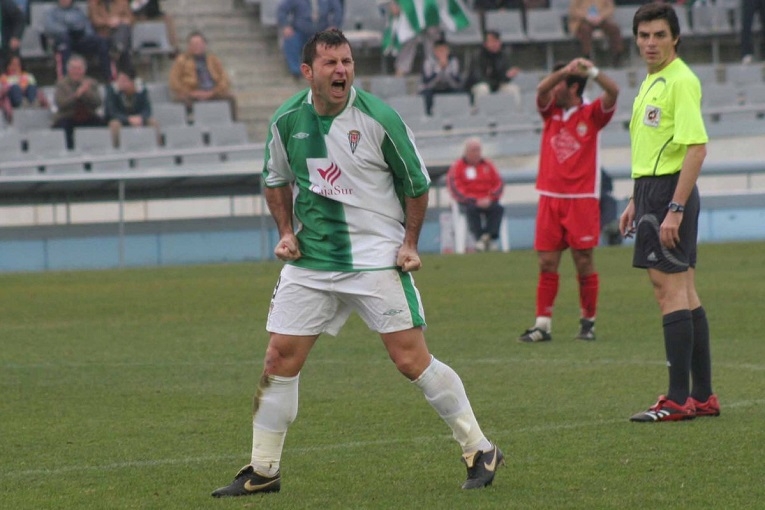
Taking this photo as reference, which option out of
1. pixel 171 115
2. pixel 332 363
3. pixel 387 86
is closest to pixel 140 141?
pixel 171 115

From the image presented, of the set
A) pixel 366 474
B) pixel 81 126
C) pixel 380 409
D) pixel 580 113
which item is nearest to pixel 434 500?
pixel 366 474

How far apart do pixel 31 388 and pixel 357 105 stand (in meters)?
4.29

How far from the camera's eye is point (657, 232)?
7625 mm

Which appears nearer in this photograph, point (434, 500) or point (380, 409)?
point (434, 500)

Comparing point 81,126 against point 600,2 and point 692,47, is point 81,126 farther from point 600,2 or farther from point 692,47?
point 692,47

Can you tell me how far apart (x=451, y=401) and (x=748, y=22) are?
23.4 metres

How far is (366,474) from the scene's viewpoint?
646cm

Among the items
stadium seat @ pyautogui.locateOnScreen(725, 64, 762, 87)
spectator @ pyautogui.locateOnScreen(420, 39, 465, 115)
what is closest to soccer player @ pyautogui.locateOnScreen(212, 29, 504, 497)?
spectator @ pyautogui.locateOnScreen(420, 39, 465, 115)

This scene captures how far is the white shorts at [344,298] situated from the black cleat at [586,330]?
570 cm

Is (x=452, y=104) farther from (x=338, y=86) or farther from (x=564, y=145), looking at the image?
(x=338, y=86)

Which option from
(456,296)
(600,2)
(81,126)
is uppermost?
(600,2)

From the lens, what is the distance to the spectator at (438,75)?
26406 mm

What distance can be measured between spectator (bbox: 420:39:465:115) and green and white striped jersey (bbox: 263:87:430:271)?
20281 mm

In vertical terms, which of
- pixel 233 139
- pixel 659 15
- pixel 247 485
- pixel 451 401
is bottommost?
pixel 247 485
